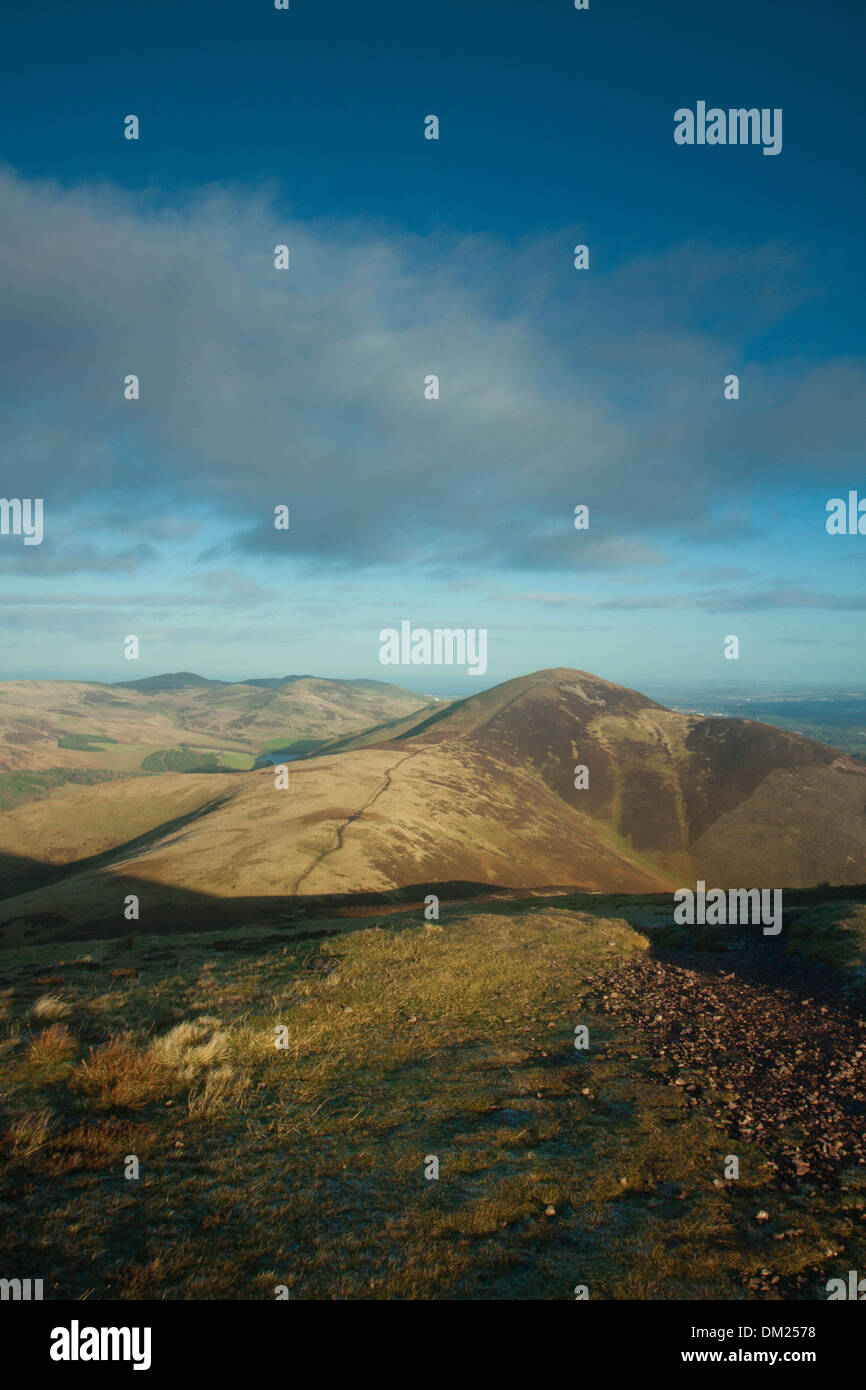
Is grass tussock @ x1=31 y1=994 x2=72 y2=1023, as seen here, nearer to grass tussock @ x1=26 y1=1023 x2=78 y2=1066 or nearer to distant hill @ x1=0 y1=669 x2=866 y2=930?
grass tussock @ x1=26 y1=1023 x2=78 y2=1066

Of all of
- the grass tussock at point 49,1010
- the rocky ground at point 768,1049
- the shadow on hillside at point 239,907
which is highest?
the grass tussock at point 49,1010

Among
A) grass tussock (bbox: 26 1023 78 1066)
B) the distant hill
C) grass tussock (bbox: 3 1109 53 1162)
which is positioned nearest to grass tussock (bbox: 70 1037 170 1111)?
grass tussock (bbox: 26 1023 78 1066)

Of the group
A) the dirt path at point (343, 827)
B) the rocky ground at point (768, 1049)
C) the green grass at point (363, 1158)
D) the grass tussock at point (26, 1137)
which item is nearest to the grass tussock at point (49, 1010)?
the green grass at point (363, 1158)

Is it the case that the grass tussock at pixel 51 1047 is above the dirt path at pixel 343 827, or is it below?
above

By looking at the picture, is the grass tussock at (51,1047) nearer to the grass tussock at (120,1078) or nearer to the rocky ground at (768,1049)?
the grass tussock at (120,1078)

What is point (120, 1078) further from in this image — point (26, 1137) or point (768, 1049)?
point (768, 1049)

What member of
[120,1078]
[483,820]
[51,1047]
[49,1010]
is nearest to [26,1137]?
[120,1078]
